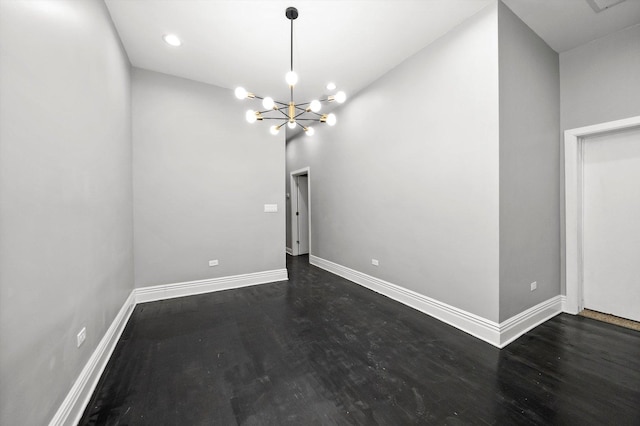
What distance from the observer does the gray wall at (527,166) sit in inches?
92.6

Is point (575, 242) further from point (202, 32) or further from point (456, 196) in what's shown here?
point (202, 32)

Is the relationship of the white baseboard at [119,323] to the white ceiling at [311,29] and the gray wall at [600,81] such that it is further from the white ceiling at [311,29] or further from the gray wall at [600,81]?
the gray wall at [600,81]

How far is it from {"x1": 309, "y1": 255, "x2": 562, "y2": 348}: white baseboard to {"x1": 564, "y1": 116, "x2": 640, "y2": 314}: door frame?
20cm

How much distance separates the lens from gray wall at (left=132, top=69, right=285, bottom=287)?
343 centimetres

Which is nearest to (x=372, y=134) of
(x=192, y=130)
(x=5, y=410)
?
(x=192, y=130)

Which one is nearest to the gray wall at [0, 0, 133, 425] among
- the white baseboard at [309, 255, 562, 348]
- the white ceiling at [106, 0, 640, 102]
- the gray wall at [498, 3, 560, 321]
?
the white ceiling at [106, 0, 640, 102]

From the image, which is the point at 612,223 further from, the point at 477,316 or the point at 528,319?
the point at 477,316

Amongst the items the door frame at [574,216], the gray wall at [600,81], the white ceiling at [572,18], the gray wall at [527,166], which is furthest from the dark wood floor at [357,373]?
the white ceiling at [572,18]

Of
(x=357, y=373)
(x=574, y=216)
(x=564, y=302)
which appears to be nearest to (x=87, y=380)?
(x=357, y=373)

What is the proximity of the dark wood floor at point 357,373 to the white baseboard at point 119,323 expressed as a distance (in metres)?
0.08

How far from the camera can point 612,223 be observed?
2.76 metres

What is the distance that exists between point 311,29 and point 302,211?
4.35 meters

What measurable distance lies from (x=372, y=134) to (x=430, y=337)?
9.26 feet

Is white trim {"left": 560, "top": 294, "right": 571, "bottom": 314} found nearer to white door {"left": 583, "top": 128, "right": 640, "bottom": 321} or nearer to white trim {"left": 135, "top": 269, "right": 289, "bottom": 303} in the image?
white door {"left": 583, "top": 128, "right": 640, "bottom": 321}
